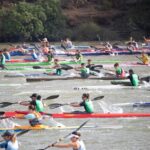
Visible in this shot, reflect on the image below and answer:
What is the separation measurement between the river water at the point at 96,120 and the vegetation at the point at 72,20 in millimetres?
20139

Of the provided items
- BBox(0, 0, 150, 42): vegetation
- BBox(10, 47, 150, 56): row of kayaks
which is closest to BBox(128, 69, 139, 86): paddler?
BBox(10, 47, 150, 56): row of kayaks

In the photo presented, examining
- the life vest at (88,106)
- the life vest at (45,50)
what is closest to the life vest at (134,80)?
the life vest at (88,106)

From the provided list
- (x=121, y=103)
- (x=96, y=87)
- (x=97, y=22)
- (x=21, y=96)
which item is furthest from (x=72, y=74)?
(x=97, y=22)

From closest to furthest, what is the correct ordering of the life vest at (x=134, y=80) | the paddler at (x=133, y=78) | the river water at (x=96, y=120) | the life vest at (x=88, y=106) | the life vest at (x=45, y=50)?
the river water at (x=96, y=120) → the life vest at (x=88, y=106) → the paddler at (x=133, y=78) → the life vest at (x=134, y=80) → the life vest at (x=45, y=50)

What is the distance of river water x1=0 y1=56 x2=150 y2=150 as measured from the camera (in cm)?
2258

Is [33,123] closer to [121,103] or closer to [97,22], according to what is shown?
[121,103]

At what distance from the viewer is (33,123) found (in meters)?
23.4

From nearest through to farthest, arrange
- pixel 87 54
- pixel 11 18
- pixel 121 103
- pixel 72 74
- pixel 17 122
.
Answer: pixel 17 122 → pixel 121 103 → pixel 72 74 → pixel 87 54 → pixel 11 18

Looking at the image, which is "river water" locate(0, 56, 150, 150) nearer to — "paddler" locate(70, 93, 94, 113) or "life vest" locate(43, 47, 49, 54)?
"paddler" locate(70, 93, 94, 113)

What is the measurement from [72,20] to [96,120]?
41425 millimetres

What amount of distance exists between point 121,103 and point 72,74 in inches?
335

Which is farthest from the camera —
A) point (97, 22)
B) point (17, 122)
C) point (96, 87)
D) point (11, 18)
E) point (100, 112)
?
point (97, 22)

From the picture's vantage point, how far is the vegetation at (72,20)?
196 feet

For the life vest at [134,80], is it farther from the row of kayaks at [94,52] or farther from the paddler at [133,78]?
the row of kayaks at [94,52]
